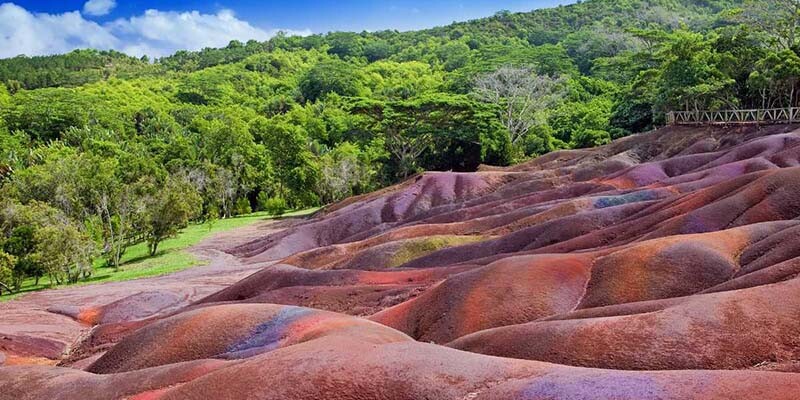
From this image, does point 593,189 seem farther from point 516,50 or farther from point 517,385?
point 516,50

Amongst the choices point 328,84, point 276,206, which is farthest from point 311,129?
point 328,84

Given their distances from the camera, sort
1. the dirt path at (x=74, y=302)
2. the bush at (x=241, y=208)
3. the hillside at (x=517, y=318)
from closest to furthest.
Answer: the hillside at (x=517, y=318) < the dirt path at (x=74, y=302) < the bush at (x=241, y=208)

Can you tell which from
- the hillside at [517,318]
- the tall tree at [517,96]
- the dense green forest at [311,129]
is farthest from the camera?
the tall tree at [517,96]

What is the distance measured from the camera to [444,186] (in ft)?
195

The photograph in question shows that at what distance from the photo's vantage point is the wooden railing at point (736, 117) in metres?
51.8

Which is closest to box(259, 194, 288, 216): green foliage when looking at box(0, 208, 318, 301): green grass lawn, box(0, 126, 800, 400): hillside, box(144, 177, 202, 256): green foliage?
box(0, 208, 318, 301): green grass lawn

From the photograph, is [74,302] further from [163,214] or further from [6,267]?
[163,214]

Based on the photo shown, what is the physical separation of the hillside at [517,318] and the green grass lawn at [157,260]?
723cm

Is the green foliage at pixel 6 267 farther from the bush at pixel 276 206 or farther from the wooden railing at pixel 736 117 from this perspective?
the wooden railing at pixel 736 117

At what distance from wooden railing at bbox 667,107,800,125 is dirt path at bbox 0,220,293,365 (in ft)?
120

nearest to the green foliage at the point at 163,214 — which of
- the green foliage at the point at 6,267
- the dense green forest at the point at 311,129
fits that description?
the dense green forest at the point at 311,129

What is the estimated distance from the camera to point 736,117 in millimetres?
56562

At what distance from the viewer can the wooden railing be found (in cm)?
5175

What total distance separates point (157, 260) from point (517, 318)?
41.8 meters
